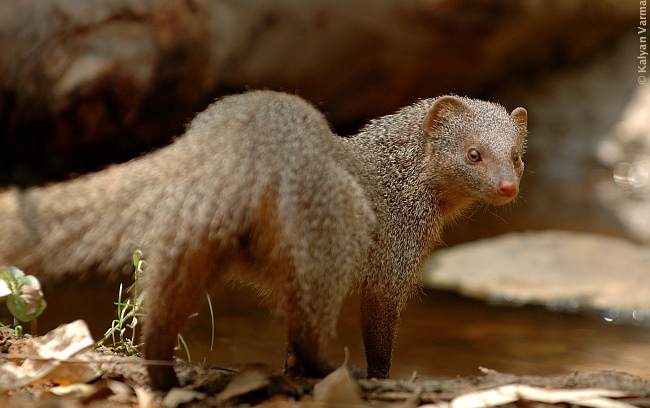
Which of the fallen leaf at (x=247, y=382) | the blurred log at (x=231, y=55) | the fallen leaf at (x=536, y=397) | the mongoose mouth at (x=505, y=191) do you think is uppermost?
the blurred log at (x=231, y=55)

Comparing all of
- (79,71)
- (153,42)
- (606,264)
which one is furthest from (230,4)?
(606,264)

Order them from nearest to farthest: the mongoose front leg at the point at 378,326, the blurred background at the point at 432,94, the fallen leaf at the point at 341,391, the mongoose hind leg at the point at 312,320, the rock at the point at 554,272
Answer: the fallen leaf at the point at 341,391, the mongoose hind leg at the point at 312,320, the mongoose front leg at the point at 378,326, the blurred background at the point at 432,94, the rock at the point at 554,272

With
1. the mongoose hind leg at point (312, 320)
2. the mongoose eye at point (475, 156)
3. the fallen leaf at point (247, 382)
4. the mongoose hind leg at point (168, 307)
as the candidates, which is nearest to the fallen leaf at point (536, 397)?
the mongoose hind leg at point (312, 320)

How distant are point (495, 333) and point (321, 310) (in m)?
3.29

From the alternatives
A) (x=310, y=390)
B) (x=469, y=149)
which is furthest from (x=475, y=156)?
(x=310, y=390)

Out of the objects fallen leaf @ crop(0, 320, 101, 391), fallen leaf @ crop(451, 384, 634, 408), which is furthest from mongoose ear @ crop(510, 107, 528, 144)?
fallen leaf @ crop(0, 320, 101, 391)

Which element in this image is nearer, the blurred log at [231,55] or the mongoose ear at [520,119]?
the mongoose ear at [520,119]

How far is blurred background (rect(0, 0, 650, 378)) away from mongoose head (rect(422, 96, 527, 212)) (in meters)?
1.47

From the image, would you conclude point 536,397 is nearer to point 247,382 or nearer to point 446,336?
point 247,382

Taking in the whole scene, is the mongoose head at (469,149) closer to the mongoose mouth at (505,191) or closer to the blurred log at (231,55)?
the mongoose mouth at (505,191)

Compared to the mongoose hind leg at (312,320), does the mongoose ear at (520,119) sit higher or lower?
higher

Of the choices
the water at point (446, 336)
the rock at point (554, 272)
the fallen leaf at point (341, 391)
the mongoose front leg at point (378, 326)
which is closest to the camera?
the fallen leaf at point (341, 391)

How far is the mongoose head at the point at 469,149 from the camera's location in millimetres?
3457

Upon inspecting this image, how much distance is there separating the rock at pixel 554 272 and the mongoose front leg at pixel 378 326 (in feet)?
10.4
